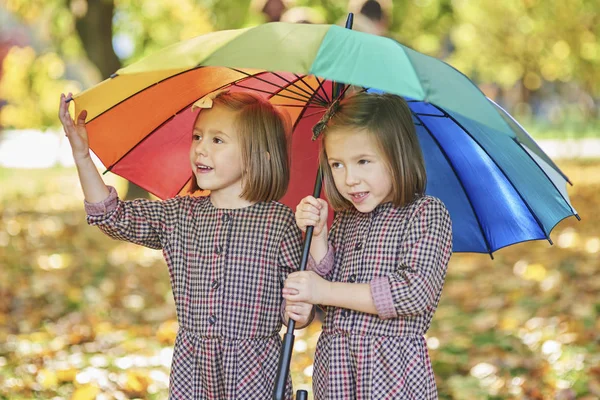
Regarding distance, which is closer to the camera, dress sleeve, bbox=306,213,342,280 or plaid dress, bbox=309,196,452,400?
plaid dress, bbox=309,196,452,400

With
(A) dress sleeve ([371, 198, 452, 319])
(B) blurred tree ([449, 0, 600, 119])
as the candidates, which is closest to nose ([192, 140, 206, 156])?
(A) dress sleeve ([371, 198, 452, 319])

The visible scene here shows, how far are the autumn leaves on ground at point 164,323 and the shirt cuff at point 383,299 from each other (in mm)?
1781

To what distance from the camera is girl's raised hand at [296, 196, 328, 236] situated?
2.81 meters

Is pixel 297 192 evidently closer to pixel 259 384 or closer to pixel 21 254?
pixel 259 384

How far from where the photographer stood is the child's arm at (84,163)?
9.40ft

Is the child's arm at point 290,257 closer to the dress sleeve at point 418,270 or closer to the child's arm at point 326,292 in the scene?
the child's arm at point 326,292

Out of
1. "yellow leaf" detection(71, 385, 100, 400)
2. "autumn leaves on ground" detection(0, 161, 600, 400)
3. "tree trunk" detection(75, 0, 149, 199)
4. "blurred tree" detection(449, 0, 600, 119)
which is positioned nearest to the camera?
"yellow leaf" detection(71, 385, 100, 400)

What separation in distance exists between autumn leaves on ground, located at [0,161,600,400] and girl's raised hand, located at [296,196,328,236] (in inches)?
69.0

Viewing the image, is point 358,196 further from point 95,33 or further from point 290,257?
point 95,33

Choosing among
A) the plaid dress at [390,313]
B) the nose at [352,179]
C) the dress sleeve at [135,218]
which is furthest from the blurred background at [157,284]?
the nose at [352,179]

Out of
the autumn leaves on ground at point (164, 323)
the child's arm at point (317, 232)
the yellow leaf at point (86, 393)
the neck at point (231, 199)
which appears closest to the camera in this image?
the child's arm at point (317, 232)

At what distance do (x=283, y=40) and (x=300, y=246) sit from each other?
0.82 m

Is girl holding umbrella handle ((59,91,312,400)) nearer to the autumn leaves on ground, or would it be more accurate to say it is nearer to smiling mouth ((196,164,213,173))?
smiling mouth ((196,164,213,173))

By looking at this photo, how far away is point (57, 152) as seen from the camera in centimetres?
2453
